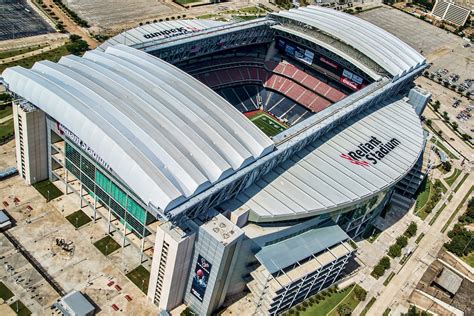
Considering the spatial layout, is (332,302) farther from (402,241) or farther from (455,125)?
(455,125)

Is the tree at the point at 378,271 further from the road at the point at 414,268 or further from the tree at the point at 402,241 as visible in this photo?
the tree at the point at 402,241

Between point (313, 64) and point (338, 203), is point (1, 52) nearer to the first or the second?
point (313, 64)

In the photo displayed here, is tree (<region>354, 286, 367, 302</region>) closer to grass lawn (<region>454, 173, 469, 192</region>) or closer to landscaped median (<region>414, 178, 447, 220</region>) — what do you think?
landscaped median (<region>414, 178, 447, 220</region>)

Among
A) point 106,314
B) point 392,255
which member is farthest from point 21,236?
point 392,255

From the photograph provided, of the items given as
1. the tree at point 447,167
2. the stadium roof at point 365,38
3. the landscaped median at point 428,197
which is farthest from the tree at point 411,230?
the stadium roof at point 365,38

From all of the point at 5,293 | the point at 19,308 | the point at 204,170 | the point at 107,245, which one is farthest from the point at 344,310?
the point at 5,293

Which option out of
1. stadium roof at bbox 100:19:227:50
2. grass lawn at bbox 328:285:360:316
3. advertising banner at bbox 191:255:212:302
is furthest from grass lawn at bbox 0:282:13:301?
stadium roof at bbox 100:19:227:50

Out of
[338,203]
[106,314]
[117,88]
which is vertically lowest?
[106,314]
